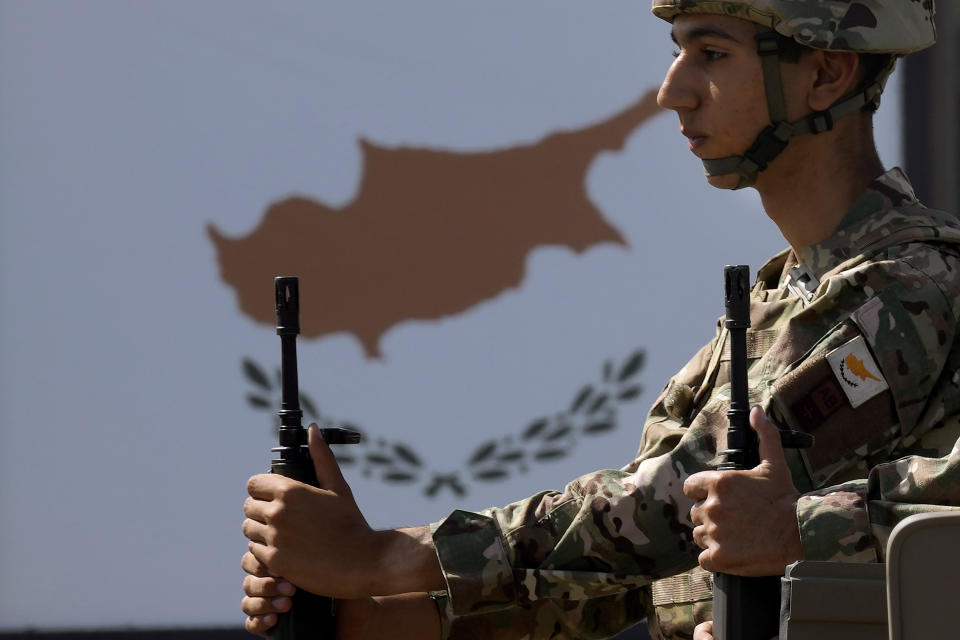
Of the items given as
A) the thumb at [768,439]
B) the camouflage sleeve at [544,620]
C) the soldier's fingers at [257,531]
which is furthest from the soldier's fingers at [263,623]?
the thumb at [768,439]

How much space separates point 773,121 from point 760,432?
0.65 metres

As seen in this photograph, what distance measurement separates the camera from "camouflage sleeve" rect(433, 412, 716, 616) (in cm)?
219

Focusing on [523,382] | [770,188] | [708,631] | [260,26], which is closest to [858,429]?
[708,631]

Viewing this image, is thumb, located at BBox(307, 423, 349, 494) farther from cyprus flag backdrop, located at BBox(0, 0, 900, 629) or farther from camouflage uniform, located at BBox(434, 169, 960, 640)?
cyprus flag backdrop, located at BBox(0, 0, 900, 629)

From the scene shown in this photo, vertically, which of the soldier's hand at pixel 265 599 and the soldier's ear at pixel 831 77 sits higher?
the soldier's ear at pixel 831 77

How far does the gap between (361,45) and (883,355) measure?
8.54ft

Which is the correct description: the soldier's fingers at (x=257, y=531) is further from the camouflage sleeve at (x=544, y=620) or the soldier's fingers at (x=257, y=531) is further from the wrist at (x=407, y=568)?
the camouflage sleeve at (x=544, y=620)

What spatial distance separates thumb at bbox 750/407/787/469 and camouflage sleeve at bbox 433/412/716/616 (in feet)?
0.76

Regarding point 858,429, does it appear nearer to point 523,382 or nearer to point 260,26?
point 523,382

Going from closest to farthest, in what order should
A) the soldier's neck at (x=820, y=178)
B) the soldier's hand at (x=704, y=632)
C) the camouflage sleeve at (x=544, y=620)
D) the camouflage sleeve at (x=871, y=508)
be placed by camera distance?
the camouflage sleeve at (x=871, y=508) < the soldier's hand at (x=704, y=632) < the soldier's neck at (x=820, y=178) < the camouflage sleeve at (x=544, y=620)

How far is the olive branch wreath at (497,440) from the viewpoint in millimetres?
4258

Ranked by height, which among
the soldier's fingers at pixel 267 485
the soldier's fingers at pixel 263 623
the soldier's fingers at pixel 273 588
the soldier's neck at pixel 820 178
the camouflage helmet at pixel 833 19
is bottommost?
the soldier's fingers at pixel 263 623

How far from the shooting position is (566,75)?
434 cm

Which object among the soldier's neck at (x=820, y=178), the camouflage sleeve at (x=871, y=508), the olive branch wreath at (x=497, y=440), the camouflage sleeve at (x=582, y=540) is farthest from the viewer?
the olive branch wreath at (x=497, y=440)
